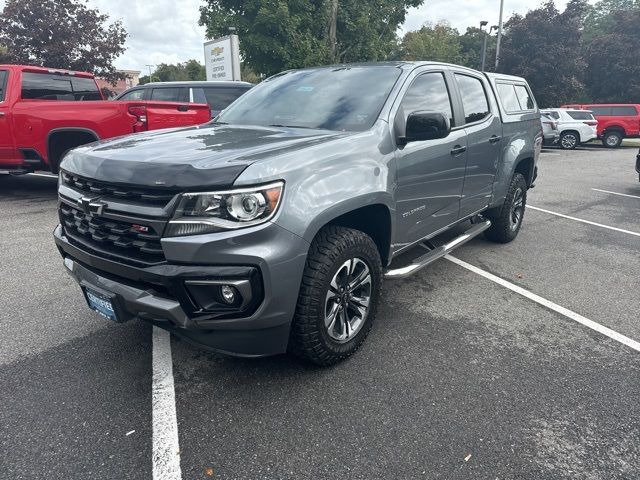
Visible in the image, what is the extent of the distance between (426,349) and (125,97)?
9.40 meters

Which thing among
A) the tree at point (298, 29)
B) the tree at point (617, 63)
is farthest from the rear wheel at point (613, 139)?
the tree at point (617, 63)

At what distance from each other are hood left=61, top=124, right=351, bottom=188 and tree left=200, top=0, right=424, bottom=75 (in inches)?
633

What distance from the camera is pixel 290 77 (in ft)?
13.1

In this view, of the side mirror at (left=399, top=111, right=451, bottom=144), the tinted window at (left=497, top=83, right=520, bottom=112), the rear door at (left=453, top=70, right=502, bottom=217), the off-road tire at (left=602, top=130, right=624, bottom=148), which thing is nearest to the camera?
the side mirror at (left=399, top=111, right=451, bottom=144)

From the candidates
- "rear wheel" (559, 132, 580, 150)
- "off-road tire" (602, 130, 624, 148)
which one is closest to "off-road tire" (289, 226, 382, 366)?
"rear wheel" (559, 132, 580, 150)

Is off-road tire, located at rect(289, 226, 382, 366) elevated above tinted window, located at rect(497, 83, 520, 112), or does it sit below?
below

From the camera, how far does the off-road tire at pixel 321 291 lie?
2.40m

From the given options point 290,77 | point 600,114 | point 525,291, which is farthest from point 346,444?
point 600,114

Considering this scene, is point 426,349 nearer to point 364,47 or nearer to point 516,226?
point 516,226

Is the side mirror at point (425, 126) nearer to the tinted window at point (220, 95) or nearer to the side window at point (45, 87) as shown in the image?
the side window at point (45, 87)

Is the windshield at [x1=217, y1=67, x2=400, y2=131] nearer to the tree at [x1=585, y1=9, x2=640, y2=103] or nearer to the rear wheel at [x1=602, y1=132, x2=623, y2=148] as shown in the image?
the rear wheel at [x1=602, y1=132, x2=623, y2=148]

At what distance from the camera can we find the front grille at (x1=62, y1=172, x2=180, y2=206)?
217cm

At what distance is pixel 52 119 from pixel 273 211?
5896 mm

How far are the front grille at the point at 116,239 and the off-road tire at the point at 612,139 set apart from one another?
2355 cm
